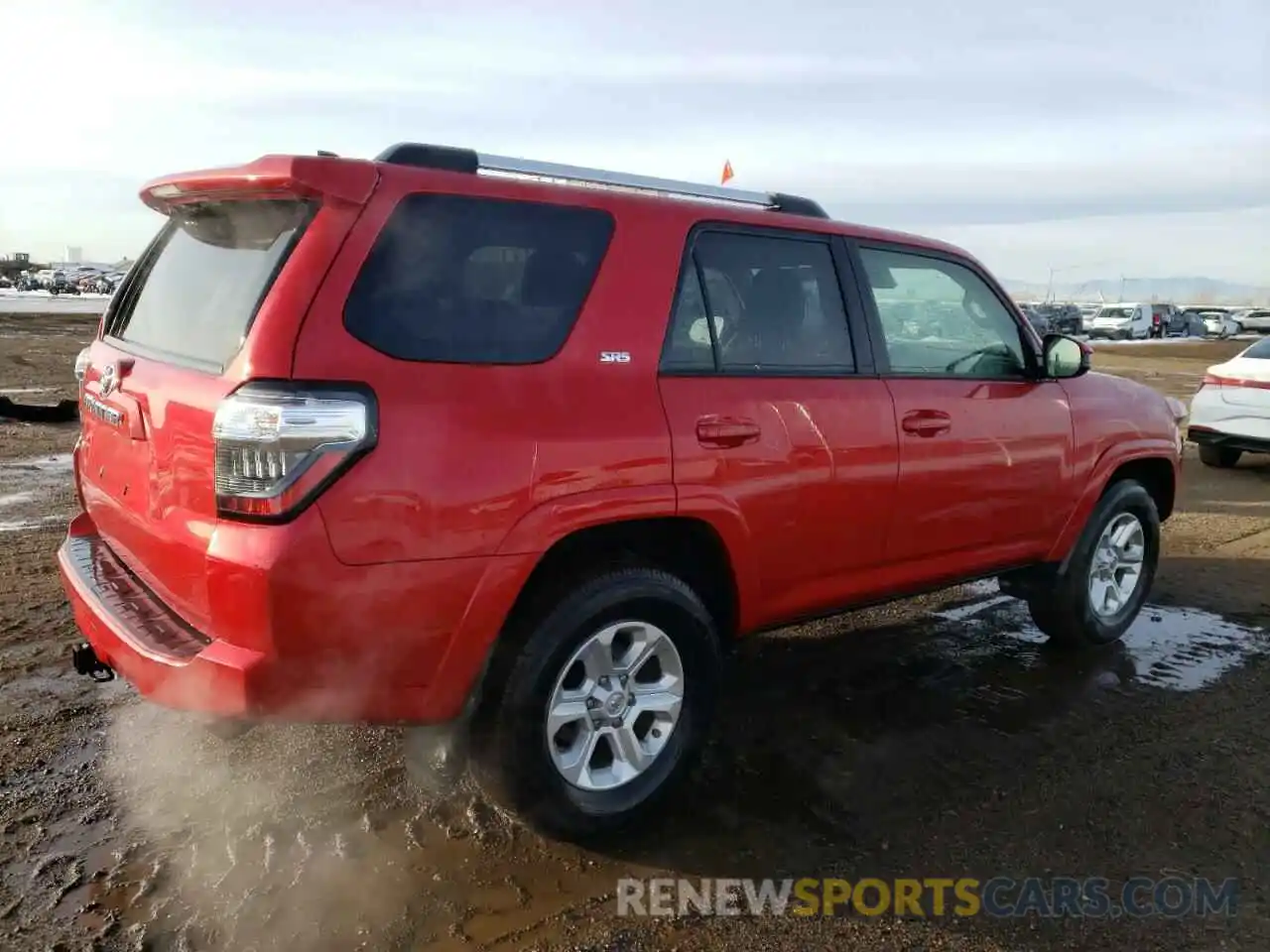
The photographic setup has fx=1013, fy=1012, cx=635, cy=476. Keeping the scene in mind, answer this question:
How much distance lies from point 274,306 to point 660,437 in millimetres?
1134

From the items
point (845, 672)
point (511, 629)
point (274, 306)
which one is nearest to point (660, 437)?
point (511, 629)

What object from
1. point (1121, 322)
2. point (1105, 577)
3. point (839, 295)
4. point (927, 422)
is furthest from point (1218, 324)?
point (839, 295)

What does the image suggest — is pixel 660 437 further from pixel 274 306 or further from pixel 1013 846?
pixel 1013 846

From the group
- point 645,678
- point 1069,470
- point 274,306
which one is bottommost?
point 645,678

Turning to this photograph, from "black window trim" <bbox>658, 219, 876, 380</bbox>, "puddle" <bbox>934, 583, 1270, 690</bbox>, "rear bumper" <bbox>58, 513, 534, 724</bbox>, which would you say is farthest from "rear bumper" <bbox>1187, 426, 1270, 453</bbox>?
"rear bumper" <bbox>58, 513, 534, 724</bbox>

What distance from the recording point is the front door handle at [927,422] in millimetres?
3756

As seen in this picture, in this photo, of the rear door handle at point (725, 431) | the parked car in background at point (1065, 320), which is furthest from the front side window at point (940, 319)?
the parked car in background at point (1065, 320)

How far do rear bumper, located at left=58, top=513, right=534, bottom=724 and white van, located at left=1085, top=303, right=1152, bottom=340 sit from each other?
135ft

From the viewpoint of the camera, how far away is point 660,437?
118 inches

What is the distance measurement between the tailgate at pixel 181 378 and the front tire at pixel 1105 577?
3.69 meters

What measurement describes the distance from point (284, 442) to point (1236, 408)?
948 centimetres

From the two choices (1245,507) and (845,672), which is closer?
(845,672)

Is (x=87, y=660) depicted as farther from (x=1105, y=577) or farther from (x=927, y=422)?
(x=1105, y=577)

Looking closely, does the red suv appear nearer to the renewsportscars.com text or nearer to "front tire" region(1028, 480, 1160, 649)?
the renewsportscars.com text
